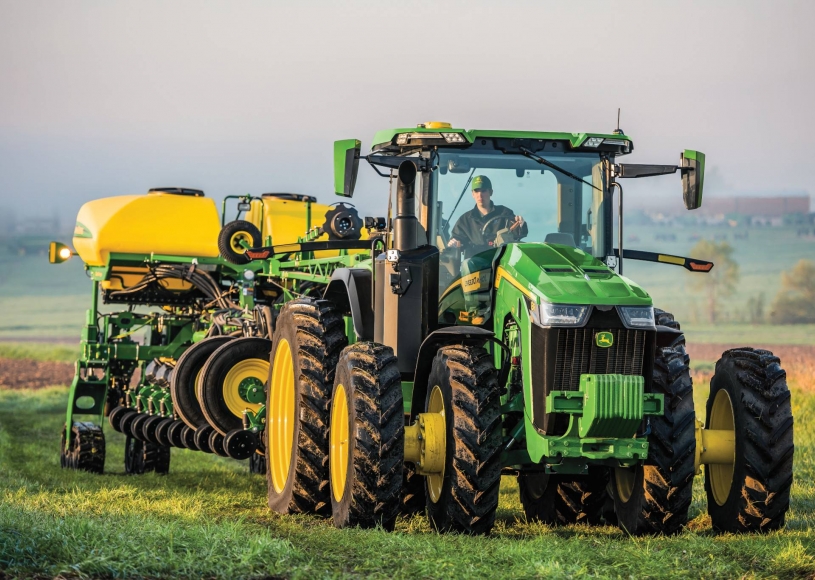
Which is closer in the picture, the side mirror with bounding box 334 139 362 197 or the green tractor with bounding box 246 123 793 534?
the green tractor with bounding box 246 123 793 534

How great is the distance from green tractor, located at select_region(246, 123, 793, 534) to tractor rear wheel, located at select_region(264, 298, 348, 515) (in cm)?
2

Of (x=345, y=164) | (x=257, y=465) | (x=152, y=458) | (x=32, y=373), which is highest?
(x=345, y=164)

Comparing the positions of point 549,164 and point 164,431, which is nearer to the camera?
point 549,164

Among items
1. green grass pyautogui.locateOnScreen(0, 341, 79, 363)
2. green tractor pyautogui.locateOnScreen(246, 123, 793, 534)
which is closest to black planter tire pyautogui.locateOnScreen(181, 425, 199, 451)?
green tractor pyautogui.locateOnScreen(246, 123, 793, 534)

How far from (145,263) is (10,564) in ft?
36.1

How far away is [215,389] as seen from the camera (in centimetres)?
1387

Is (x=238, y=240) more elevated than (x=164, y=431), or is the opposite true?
(x=238, y=240)

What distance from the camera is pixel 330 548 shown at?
8117 millimetres

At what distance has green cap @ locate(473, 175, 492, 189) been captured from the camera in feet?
33.2

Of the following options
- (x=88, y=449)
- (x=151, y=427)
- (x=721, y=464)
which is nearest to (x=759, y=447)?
(x=721, y=464)

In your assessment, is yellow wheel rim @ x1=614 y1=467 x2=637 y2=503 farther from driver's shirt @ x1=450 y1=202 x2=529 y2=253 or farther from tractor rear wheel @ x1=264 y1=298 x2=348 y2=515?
tractor rear wheel @ x1=264 y1=298 x2=348 y2=515

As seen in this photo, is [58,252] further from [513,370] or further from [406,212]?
[513,370]

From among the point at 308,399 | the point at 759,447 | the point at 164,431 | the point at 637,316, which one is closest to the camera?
the point at 637,316

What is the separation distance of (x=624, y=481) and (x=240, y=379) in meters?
5.54
